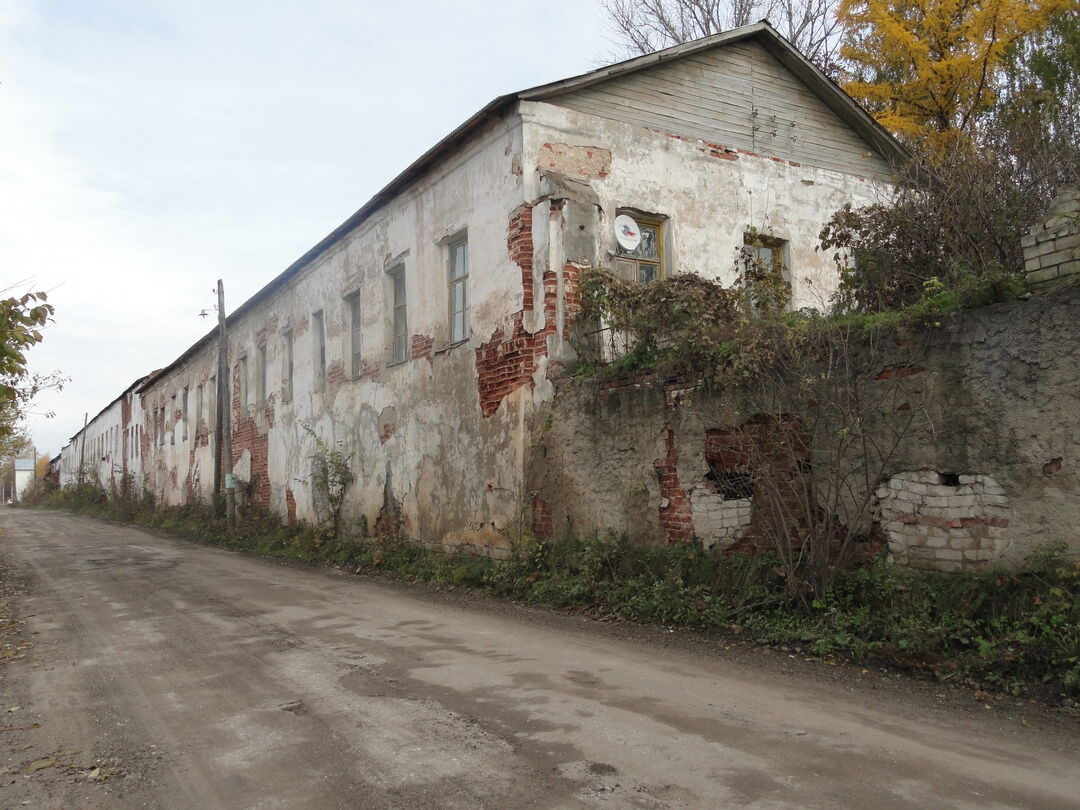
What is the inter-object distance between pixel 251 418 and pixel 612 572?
52.4 feet

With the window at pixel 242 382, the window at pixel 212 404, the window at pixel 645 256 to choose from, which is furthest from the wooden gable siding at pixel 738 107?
the window at pixel 212 404

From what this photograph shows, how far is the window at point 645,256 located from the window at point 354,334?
21.2 ft

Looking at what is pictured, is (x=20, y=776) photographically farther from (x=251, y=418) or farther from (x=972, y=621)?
(x=251, y=418)

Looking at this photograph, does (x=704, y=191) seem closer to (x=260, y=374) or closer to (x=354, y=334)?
(x=354, y=334)

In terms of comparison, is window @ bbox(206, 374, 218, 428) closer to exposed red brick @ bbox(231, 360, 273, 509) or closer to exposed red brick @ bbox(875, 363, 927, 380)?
exposed red brick @ bbox(231, 360, 273, 509)

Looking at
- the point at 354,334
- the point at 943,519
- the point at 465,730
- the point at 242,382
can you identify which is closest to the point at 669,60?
the point at 354,334

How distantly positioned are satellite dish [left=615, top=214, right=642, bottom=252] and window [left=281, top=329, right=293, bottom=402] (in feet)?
34.6

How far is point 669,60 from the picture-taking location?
12.2 metres

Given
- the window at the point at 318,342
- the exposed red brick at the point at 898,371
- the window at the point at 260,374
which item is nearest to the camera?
the exposed red brick at the point at 898,371

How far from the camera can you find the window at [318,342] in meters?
17.6

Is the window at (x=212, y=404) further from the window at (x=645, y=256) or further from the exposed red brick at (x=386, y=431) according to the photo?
the window at (x=645, y=256)

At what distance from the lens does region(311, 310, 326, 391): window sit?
17594 mm

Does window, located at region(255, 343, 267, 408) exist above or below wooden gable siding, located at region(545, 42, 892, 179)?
below

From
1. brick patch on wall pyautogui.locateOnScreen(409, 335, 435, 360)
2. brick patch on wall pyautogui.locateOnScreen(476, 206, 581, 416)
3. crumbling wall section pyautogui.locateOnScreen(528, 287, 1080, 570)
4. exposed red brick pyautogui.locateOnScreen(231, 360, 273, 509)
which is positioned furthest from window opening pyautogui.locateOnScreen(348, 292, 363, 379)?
crumbling wall section pyautogui.locateOnScreen(528, 287, 1080, 570)
